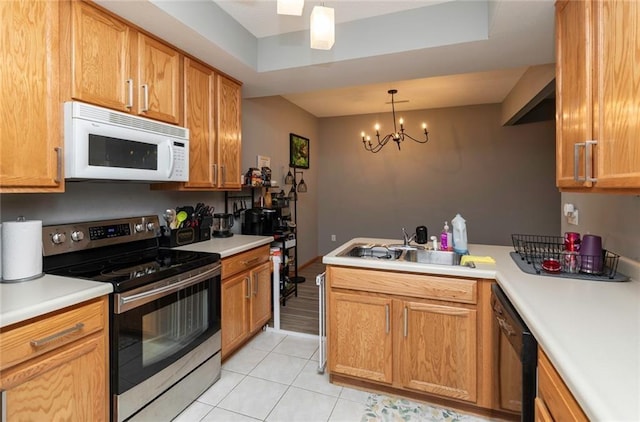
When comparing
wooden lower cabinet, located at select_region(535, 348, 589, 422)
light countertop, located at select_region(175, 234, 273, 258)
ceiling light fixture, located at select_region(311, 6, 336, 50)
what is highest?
ceiling light fixture, located at select_region(311, 6, 336, 50)

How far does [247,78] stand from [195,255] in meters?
1.64

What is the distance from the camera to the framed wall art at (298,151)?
4.69 metres

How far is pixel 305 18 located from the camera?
88.8 inches

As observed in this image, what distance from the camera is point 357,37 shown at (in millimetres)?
2281

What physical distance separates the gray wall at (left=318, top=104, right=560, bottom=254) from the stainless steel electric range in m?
3.88

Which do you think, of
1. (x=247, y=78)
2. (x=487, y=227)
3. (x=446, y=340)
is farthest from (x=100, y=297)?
(x=487, y=227)

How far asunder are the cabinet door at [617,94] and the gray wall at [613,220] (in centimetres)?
54

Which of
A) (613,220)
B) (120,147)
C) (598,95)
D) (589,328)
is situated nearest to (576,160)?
(598,95)

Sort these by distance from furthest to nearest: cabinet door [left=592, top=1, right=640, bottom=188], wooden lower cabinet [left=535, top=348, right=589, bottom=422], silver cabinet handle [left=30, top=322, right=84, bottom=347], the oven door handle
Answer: the oven door handle → silver cabinet handle [left=30, top=322, right=84, bottom=347] → cabinet door [left=592, top=1, right=640, bottom=188] → wooden lower cabinet [left=535, top=348, right=589, bottom=422]

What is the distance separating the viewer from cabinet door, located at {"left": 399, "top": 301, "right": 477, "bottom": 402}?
172 cm

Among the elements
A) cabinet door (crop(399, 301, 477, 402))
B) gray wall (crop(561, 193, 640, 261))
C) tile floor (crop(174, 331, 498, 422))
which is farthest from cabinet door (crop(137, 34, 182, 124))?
gray wall (crop(561, 193, 640, 261))

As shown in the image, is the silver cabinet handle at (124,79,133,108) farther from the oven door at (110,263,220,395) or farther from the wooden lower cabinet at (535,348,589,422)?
the wooden lower cabinet at (535,348,589,422)

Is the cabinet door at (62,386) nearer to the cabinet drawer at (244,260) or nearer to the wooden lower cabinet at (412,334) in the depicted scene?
the cabinet drawer at (244,260)

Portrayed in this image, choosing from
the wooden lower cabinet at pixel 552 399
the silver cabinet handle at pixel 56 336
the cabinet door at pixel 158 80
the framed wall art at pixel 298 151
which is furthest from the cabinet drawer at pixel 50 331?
the framed wall art at pixel 298 151
